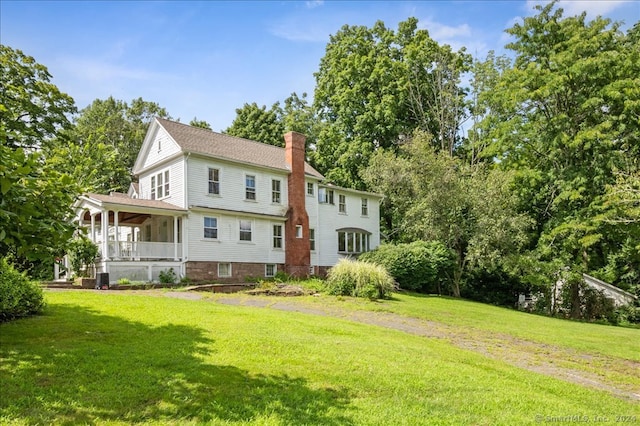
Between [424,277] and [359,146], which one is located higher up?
[359,146]

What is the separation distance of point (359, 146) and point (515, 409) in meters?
34.9

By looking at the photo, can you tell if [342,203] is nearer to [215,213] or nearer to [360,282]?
[215,213]

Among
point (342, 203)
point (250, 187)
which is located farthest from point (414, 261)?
point (250, 187)

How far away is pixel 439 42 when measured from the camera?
43.0m

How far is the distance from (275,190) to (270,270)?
471 cm

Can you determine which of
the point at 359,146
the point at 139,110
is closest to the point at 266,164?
the point at 359,146

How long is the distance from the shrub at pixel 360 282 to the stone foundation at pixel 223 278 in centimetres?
666

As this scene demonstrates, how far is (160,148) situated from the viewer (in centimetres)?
2520

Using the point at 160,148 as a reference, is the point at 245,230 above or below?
below

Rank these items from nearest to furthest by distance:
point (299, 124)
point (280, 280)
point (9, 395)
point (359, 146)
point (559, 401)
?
1. point (9, 395)
2. point (559, 401)
3. point (280, 280)
4. point (359, 146)
5. point (299, 124)

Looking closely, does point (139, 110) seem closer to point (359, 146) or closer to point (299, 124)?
point (299, 124)

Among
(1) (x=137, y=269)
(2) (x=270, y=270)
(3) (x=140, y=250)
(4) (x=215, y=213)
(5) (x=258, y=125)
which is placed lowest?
(2) (x=270, y=270)

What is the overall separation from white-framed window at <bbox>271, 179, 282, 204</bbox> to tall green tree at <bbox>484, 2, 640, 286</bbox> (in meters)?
14.1

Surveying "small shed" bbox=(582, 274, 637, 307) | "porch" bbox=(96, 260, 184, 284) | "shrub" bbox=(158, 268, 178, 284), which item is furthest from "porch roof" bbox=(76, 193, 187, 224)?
"small shed" bbox=(582, 274, 637, 307)
